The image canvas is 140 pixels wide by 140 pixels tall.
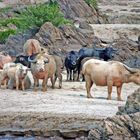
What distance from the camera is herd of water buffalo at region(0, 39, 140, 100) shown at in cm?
2312

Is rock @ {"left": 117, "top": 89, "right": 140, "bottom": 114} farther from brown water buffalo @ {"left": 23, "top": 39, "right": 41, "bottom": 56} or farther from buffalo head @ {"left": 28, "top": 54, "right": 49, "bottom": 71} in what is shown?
brown water buffalo @ {"left": 23, "top": 39, "right": 41, "bottom": 56}

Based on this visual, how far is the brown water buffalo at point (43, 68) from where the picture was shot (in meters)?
25.6

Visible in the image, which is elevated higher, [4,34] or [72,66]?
[4,34]

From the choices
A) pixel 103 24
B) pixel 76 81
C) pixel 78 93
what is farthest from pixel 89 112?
pixel 103 24

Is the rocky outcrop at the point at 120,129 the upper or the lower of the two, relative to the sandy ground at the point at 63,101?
upper

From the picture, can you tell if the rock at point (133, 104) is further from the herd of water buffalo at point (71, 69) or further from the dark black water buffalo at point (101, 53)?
the dark black water buffalo at point (101, 53)

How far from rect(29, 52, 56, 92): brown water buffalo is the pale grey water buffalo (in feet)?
7.83

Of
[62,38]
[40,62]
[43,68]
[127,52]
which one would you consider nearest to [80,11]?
[62,38]

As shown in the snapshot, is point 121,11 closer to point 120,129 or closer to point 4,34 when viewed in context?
point 4,34

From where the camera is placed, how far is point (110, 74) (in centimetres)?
2308

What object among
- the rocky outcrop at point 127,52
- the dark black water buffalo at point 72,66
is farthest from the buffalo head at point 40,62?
the rocky outcrop at point 127,52

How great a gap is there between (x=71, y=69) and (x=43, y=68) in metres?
4.82

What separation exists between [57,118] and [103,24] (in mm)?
35359

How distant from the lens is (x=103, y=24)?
180 feet
